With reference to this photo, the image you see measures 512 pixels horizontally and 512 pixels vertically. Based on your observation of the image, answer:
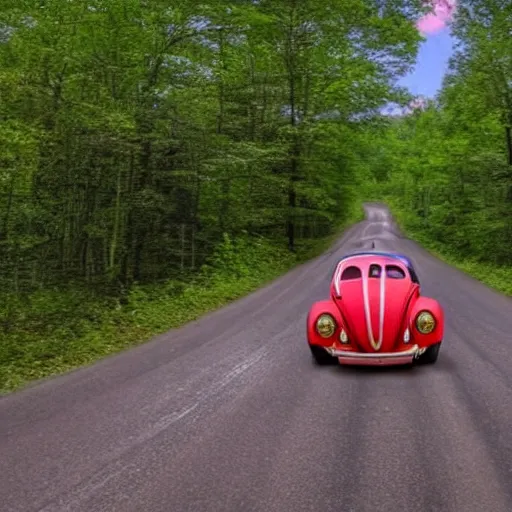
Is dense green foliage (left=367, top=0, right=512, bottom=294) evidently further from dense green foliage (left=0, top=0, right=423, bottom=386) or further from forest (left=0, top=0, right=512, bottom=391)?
dense green foliage (left=0, top=0, right=423, bottom=386)

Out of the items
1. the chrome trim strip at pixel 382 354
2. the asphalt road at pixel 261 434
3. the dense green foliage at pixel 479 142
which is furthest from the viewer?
the dense green foliage at pixel 479 142

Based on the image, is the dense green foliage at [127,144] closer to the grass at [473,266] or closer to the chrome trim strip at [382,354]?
the chrome trim strip at [382,354]

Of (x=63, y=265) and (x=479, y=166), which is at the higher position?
(x=479, y=166)

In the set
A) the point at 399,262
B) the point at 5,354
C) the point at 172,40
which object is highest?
the point at 172,40

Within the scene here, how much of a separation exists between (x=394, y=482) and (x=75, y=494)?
2509mm

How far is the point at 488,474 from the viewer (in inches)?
165

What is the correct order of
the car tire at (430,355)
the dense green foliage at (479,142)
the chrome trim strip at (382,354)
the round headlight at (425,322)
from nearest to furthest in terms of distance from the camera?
the chrome trim strip at (382,354), the round headlight at (425,322), the car tire at (430,355), the dense green foliage at (479,142)

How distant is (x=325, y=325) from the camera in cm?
741

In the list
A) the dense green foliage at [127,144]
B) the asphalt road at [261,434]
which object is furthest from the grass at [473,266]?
the asphalt road at [261,434]

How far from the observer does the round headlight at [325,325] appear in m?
7.37

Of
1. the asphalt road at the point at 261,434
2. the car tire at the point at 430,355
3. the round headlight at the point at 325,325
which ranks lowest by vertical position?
the asphalt road at the point at 261,434

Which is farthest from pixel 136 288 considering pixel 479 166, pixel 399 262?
pixel 479 166

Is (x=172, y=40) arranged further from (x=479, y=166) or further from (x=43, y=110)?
(x=479, y=166)

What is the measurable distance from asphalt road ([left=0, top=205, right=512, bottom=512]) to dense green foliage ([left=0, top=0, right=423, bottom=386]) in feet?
7.34
